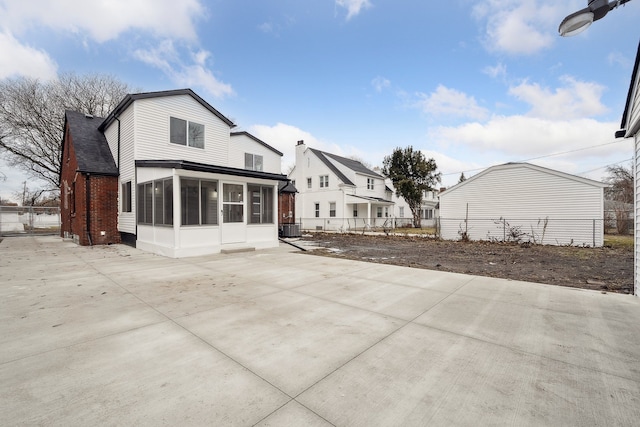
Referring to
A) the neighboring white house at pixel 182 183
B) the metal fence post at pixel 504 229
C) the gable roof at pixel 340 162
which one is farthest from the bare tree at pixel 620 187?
the neighboring white house at pixel 182 183

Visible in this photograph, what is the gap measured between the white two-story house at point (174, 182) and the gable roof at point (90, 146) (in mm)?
43

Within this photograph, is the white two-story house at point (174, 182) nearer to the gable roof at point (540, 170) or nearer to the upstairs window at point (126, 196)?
the upstairs window at point (126, 196)

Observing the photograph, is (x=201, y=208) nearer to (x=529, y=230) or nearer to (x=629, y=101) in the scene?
(x=629, y=101)

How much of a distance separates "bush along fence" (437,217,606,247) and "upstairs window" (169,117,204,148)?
15511mm

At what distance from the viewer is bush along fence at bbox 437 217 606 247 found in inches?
547

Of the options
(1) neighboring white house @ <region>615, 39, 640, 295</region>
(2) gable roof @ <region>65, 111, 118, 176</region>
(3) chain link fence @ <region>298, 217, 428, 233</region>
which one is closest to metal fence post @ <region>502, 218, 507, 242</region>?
(3) chain link fence @ <region>298, 217, 428, 233</region>

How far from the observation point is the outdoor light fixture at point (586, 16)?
2.74 meters

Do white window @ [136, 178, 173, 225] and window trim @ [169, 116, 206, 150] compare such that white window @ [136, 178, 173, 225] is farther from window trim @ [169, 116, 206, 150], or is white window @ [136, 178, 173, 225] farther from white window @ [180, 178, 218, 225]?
window trim @ [169, 116, 206, 150]

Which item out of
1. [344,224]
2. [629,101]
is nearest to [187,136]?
[629,101]

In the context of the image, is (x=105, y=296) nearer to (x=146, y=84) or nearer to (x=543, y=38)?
(x=543, y=38)

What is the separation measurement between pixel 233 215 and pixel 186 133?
5619mm

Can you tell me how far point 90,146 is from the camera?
Result: 13227mm

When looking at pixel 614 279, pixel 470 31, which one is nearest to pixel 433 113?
pixel 470 31

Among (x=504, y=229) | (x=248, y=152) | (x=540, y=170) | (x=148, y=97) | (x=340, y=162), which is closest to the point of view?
(x=148, y=97)
